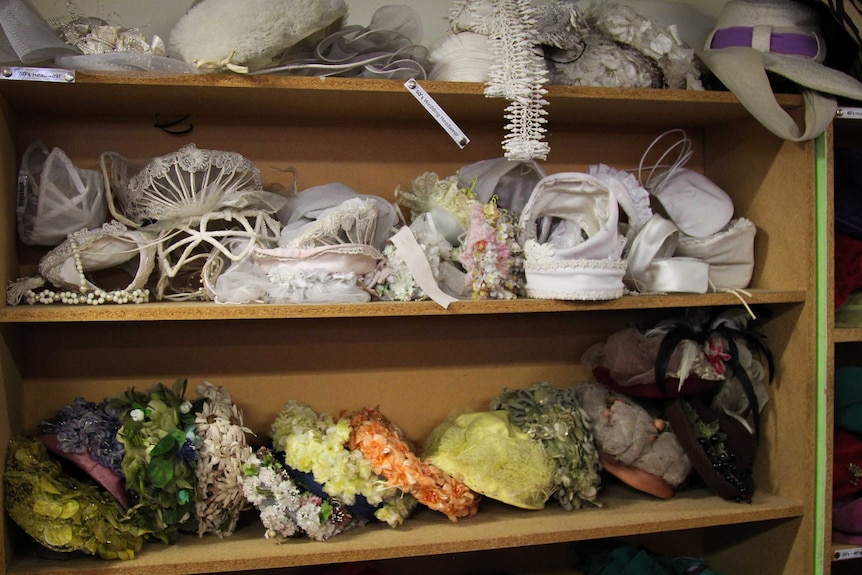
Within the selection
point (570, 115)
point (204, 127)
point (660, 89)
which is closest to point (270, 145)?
point (204, 127)

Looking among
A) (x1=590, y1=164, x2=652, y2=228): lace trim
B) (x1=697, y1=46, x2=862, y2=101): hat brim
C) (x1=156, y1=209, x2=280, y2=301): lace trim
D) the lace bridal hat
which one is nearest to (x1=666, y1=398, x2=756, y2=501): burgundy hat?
(x1=590, y1=164, x2=652, y2=228): lace trim

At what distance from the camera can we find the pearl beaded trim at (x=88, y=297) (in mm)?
1373

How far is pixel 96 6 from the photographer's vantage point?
1591 mm

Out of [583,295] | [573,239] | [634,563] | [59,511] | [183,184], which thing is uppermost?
[183,184]

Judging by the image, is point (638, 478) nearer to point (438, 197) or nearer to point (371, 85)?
point (438, 197)

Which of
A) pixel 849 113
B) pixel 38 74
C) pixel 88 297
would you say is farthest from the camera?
pixel 849 113

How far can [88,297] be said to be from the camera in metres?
1.38

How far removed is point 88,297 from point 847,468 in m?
1.68

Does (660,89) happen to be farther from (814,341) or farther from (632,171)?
(814,341)

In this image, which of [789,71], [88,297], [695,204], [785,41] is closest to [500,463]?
[695,204]

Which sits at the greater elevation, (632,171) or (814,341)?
(632,171)

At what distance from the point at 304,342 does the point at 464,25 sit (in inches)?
31.3

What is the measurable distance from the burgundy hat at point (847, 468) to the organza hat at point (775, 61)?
723mm

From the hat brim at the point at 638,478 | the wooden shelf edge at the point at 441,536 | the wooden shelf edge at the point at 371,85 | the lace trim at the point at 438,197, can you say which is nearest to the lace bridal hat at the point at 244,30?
the wooden shelf edge at the point at 371,85
